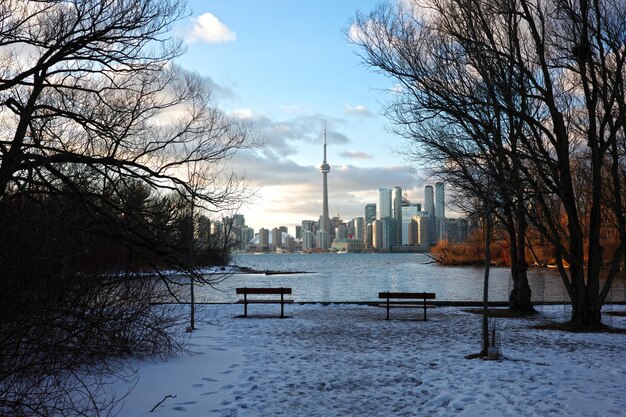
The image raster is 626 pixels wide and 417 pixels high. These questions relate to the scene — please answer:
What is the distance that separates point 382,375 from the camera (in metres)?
8.68

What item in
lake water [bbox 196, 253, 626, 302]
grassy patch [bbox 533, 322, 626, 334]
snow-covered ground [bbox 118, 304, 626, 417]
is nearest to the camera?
snow-covered ground [bbox 118, 304, 626, 417]

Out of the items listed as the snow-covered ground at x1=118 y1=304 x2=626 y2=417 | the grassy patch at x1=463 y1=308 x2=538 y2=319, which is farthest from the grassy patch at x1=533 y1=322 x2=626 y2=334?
the grassy patch at x1=463 y1=308 x2=538 y2=319

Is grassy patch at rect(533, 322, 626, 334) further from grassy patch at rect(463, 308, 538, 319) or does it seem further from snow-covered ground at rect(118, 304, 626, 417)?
grassy patch at rect(463, 308, 538, 319)

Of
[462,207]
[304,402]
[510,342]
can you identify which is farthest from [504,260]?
[304,402]

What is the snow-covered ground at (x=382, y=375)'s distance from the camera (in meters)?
6.80

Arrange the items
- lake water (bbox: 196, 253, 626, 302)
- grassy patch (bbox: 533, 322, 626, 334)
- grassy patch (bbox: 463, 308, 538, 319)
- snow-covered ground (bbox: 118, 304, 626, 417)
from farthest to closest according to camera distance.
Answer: lake water (bbox: 196, 253, 626, 302) < grassy patch (bbox: 463, 308, 538, 319) < grassy patch (bbox: 533, 322, 626, 334) < snow-covered ground (bbox: 118, 304, 626, 417)

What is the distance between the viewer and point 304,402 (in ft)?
23.2

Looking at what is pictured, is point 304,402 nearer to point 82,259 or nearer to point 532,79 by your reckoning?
point 82,259

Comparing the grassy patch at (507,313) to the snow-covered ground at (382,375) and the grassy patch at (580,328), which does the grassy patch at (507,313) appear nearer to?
the grassy patch at (580,328)

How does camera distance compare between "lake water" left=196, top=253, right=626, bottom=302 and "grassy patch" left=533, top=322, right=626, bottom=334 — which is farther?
"lake water" left=196, top=253, right=626, bottom=302

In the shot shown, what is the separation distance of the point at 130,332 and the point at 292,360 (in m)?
2.73

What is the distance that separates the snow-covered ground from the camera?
22.3 ft

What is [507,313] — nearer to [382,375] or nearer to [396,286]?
[382,375]

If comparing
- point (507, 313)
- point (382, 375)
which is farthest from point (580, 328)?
point (382, 375)
